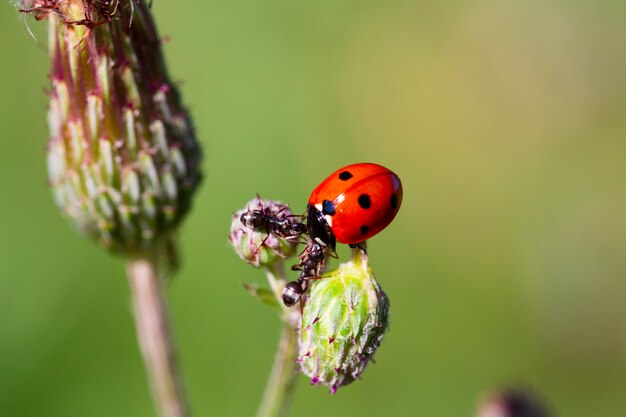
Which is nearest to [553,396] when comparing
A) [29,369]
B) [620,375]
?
[620,375]

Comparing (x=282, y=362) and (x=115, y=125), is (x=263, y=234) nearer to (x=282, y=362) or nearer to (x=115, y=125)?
(x=282, y=362)

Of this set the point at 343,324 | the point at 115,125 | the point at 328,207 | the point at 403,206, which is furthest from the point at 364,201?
the point at 403,206

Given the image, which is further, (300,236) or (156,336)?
(156,336)

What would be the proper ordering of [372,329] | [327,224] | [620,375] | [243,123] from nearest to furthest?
[372,329] → [327,224] → [620,375] → [243,123]

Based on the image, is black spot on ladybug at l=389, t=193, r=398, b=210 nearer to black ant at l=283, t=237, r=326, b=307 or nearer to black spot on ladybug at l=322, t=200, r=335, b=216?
black spot on ladybug at l=322, t=200, r=335, b=216

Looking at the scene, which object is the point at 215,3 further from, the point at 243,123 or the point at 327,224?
the point at 327,224

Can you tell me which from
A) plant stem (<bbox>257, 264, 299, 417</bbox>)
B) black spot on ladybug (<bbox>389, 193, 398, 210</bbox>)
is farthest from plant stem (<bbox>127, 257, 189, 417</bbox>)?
black spot on ladybug (<bbox>389, 193, 398, 210</bbox>)
